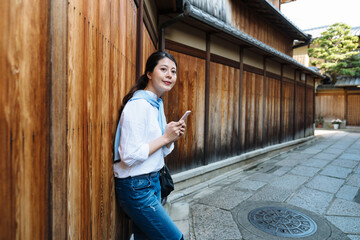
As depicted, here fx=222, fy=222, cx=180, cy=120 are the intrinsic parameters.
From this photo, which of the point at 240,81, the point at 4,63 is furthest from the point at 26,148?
the point at 240,81

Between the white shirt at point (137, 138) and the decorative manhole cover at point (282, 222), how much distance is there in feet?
9.42

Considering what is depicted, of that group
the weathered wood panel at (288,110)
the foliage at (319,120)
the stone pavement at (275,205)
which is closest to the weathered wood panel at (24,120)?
the stone pavement at (275,205)

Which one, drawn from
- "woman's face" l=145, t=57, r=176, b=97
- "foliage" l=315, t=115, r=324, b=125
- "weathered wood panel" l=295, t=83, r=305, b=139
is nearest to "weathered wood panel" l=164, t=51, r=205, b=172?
"woman's face" l=145, t=57, r=176, b=97

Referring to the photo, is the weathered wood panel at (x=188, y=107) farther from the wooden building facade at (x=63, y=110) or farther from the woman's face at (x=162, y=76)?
the woman's face at (x=162, y=76)

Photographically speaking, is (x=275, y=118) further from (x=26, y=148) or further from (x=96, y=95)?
(x=26, y=148)

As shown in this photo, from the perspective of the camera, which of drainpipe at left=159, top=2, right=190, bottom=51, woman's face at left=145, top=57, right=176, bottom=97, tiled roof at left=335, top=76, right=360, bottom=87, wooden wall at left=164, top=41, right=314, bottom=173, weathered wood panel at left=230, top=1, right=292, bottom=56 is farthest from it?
tiled roof at left=335, top=76, right=360, bottom=87

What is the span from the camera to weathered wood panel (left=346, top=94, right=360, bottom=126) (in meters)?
22.0

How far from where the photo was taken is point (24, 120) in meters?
0.87

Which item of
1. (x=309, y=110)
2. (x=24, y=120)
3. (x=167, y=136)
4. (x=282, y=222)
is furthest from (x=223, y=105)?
(x=309, y=110)

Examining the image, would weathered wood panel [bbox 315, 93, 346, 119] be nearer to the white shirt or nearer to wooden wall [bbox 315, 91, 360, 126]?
wooden wall [bbox 315, 91, 360, 126]

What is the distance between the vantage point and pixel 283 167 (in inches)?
304

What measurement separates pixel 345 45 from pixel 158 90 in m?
26.6

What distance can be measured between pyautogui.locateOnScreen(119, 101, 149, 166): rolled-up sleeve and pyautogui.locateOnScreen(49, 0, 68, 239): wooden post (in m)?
0.55

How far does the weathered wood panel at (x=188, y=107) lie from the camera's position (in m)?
5.29
